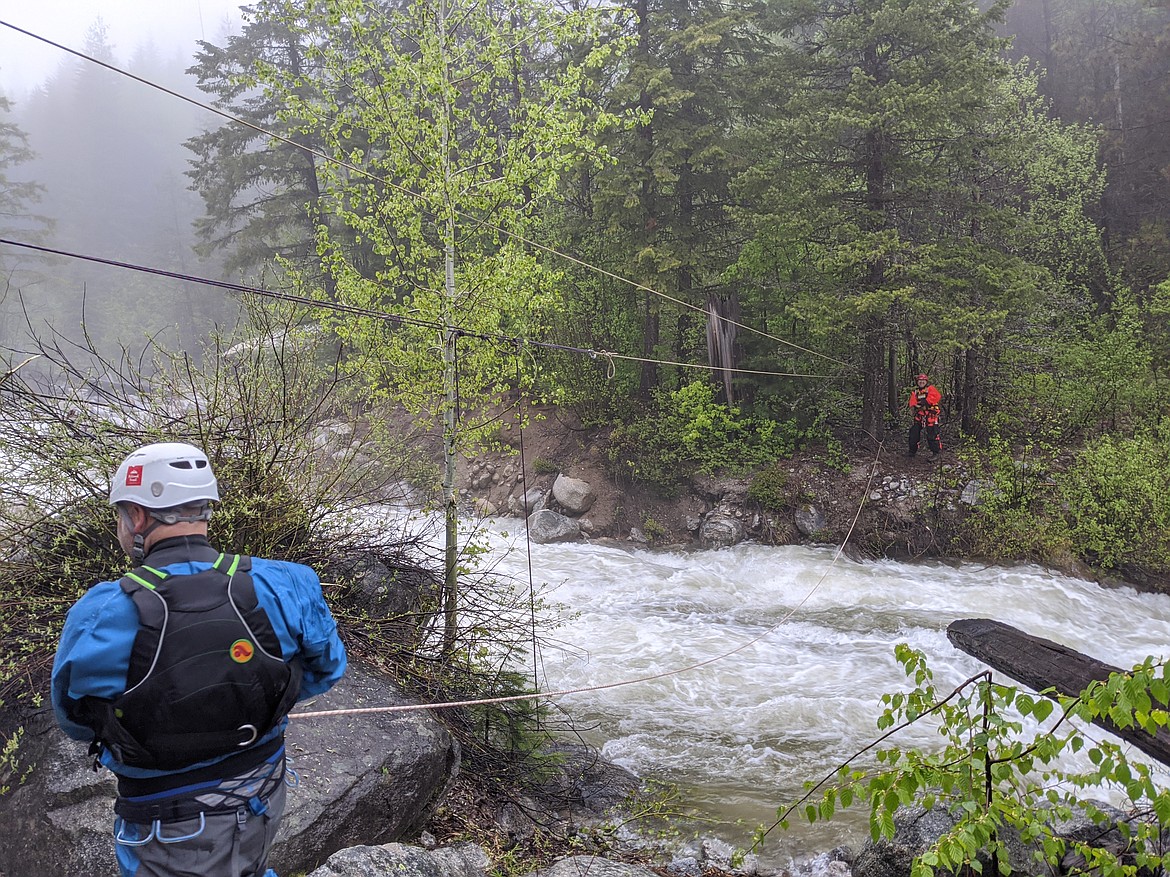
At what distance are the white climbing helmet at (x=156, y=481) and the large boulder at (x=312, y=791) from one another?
2159mm

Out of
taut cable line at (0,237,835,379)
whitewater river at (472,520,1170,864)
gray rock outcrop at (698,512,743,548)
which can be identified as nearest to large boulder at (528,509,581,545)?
whitewater river at (472,520,1170,864)

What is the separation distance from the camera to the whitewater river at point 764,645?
6879 millimetres

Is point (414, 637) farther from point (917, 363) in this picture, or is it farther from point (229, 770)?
point (917, 363)

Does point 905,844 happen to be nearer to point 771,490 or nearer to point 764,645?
point 764,645

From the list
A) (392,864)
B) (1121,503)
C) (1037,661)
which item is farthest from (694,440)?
(392,864)

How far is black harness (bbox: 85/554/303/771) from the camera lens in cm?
219

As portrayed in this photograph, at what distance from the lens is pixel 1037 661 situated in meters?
5.84

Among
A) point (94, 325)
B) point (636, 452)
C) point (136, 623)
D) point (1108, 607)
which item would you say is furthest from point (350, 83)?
point (94, 325)

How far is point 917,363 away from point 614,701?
1113 cm

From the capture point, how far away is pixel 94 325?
4378cm

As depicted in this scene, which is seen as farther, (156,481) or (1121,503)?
(1121,503)

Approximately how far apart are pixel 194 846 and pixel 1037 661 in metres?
6.00

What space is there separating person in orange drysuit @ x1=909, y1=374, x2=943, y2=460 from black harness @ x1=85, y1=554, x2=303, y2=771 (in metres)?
13.2

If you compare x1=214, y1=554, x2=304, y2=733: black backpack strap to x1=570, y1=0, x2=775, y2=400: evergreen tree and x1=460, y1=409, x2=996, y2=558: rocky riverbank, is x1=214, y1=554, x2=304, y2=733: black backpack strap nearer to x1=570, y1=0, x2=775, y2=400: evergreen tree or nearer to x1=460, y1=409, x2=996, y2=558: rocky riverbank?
x1=460, y1=409, x2=996, y2=558: rocky riverbank
